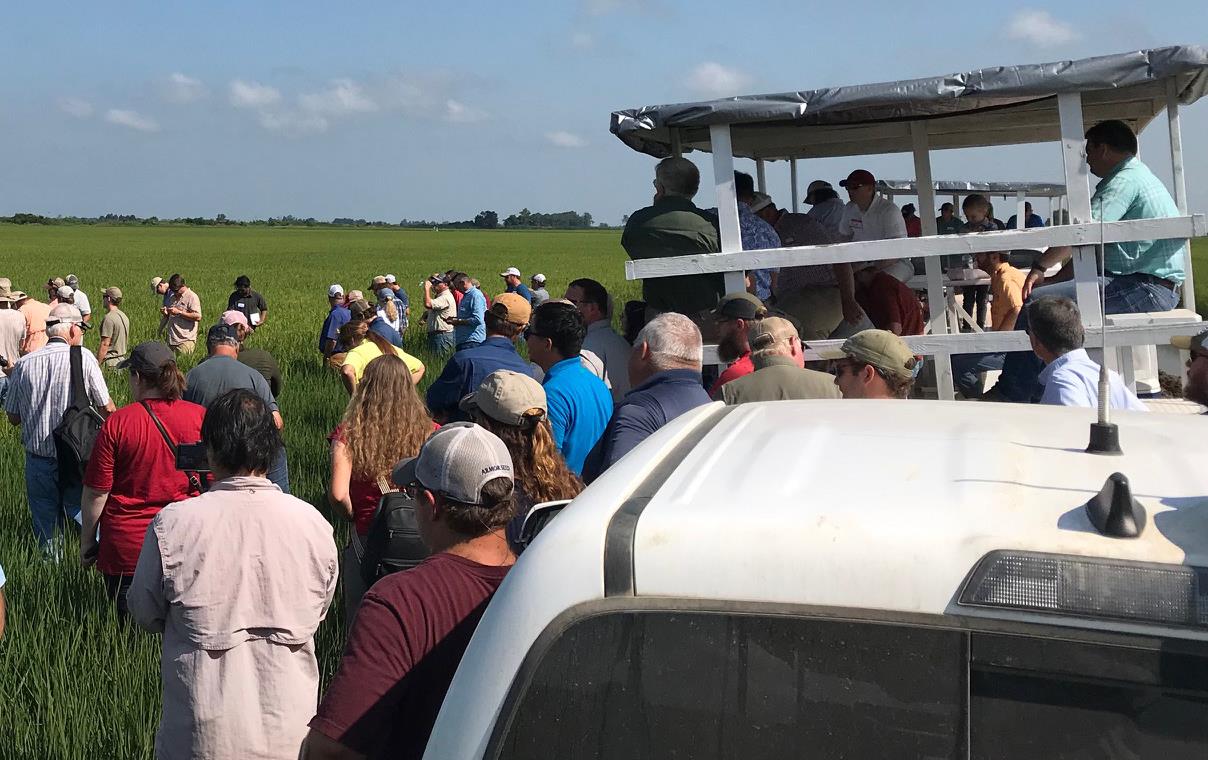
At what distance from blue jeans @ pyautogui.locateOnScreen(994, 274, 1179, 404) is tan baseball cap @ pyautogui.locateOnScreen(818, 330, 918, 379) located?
1.54 meters

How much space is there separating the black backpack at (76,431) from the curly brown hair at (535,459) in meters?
3.94

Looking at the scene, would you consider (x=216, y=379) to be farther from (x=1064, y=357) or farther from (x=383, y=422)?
(x=1064, y=357)

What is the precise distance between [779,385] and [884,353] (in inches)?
19.7

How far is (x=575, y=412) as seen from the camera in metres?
5.70

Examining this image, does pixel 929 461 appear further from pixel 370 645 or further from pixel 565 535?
→ pixel 370 645

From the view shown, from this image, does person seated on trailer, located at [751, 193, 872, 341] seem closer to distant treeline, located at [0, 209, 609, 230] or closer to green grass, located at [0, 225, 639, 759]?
green grass, located at [0, 225, 639, 759]

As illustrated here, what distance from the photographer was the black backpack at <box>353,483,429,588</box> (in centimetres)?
407

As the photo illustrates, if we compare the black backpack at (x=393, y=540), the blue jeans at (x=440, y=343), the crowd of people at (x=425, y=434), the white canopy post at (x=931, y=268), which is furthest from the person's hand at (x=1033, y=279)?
the blue jeans at (x=440, y=343)

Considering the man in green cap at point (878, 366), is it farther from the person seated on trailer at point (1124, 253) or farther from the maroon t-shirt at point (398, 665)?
the maroon t-shirt at point (398, 665)

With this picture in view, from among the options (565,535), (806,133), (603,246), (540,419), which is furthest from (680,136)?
(603,246)

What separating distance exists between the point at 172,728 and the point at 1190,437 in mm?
2805

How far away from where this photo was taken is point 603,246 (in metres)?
104

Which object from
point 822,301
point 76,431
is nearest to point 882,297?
point 822,301

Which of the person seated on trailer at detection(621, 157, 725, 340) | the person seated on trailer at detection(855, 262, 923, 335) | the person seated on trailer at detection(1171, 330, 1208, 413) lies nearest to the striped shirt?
the person seated on trailer at detection(621, 157, 725, 340)
